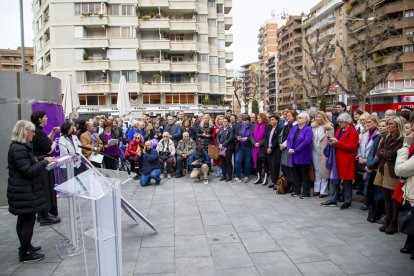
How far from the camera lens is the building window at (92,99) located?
45.2 m

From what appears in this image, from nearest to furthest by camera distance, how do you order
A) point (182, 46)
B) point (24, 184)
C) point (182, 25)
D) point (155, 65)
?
point (24, 184) < point (155, 65) < point (182, 46) < point (182, 25)

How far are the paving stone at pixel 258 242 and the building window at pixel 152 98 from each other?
41.9 m

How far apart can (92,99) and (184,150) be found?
120 ft

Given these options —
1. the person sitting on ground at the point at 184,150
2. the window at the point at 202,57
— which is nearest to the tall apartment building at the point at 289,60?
the window at the point at 202,57

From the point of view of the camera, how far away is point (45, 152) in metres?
6.50

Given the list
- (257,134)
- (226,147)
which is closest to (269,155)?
(257,134)

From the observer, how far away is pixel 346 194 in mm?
7594

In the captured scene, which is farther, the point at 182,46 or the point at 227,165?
the point at 182,46

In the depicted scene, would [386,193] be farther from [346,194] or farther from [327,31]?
[327,31]

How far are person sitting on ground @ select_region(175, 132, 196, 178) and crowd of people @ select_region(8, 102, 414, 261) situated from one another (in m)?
0.04

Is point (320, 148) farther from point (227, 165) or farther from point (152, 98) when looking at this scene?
point (152, 98)

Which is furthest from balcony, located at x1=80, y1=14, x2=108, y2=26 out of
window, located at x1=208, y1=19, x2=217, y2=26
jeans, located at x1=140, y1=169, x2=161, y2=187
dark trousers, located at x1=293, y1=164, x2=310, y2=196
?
dark trousers, located at x1=293, y1=164, x2=310, y2=196

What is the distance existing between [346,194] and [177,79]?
140ft

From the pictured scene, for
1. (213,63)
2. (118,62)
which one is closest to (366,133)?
(118,62)
